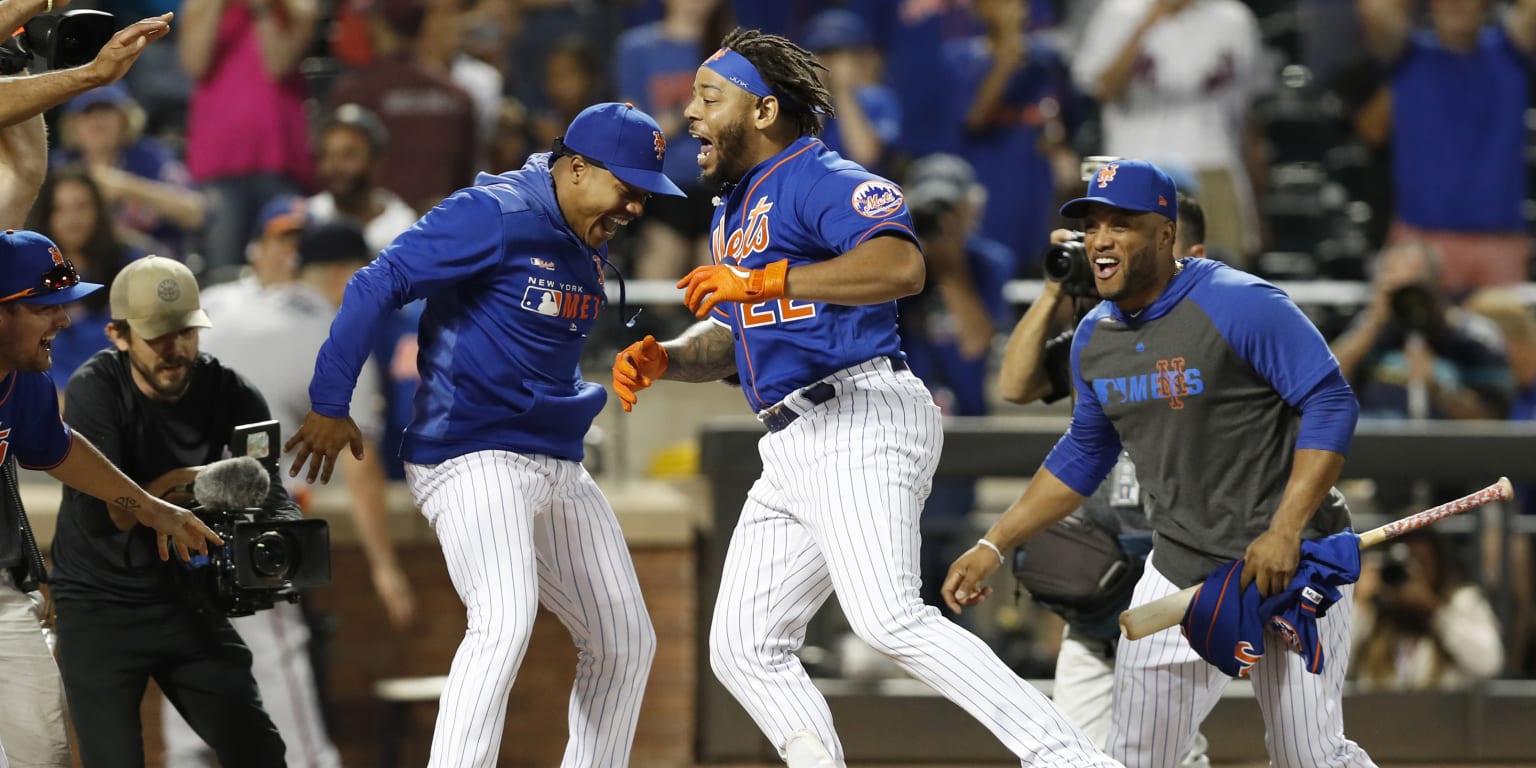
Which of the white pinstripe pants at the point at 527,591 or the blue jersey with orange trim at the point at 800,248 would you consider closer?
the blue jersey with orange trim at the point at 800,248

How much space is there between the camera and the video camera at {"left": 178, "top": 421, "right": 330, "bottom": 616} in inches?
198

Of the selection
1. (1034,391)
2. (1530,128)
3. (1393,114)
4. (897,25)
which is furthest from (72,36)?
(1530,128)

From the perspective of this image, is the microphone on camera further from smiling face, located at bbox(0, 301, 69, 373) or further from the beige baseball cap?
smiling face, located at bbox(0, 301, 69, 373)

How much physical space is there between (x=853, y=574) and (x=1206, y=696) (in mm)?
1056

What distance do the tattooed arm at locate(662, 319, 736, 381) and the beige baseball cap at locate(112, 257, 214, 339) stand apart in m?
1.30

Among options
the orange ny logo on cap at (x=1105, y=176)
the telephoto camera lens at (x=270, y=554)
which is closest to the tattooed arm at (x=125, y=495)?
the telephoto camera lens at (x=270, y=554)

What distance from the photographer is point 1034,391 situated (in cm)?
558

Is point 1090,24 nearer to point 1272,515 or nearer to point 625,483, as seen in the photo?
point 625,483

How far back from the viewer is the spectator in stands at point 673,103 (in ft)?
31.0

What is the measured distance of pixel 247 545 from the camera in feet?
16.5

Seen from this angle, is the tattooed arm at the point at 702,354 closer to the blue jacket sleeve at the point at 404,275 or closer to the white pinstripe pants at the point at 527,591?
the white pinstripe pants at the point at 527,591

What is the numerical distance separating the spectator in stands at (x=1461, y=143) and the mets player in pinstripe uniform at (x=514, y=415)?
19.9 feet

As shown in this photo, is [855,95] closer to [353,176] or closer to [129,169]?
[353,176]

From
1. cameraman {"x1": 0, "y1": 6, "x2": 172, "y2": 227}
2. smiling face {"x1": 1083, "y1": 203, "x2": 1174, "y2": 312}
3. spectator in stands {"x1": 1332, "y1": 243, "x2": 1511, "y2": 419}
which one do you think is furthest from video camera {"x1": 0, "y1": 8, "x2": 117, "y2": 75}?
spectator in stands {"x1": 1332, "y1": 243, "x2": 1511, "y2": 419}
